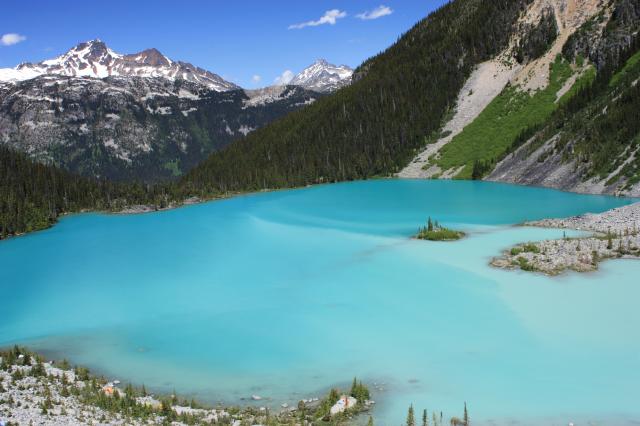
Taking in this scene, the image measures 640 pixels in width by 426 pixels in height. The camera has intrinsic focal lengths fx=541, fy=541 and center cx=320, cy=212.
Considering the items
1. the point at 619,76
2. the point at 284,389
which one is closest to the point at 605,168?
the point at 619,76

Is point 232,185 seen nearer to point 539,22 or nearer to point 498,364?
point 539,22

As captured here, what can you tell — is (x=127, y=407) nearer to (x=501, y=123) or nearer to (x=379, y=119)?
(x=501, y=123)

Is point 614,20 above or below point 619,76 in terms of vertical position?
above

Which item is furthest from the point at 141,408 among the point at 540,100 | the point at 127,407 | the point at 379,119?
the point at 379,119

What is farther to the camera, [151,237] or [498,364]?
[151,237]

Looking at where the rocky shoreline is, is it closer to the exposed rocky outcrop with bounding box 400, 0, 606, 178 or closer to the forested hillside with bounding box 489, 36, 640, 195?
the forested hillside with bounding box 489, 36, 640, 195

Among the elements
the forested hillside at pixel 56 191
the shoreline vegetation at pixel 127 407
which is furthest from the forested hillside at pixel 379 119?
the shoreline vegetation at pixel 127 407

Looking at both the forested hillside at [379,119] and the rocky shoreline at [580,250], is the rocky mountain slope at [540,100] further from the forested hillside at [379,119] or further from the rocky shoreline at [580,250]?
the rocky shoreline at [580,250]
